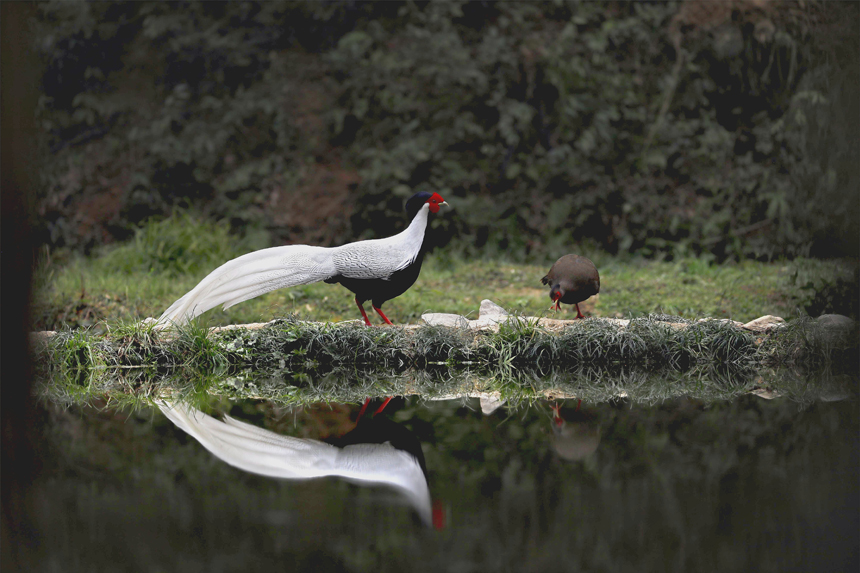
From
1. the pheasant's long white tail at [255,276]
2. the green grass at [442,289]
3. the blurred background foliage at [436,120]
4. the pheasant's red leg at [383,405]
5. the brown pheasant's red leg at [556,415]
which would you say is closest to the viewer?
the brown pheasant's red leg at [556,415]

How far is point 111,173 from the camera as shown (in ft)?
28.2

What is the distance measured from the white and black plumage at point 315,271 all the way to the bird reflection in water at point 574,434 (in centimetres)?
135

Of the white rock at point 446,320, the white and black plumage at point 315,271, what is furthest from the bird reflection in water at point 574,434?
the white and black plumage at point 315,271

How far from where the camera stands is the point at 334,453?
2.73 meters

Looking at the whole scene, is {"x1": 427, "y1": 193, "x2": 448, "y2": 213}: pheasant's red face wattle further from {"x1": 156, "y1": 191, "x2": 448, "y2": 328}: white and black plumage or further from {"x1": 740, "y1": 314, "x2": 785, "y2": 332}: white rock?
{"x1": 740, "y1": 314, "x2": 785, "y2": 332}: white rock

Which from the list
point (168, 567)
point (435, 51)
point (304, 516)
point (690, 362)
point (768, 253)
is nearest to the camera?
point (168, 567)

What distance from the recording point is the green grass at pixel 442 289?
17.8 feet

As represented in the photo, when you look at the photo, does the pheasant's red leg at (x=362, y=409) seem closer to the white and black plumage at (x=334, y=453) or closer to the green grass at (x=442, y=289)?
the white and black plumage at (x=334, y=453)

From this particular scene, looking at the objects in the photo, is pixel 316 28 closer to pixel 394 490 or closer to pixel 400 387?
pixel 400 387

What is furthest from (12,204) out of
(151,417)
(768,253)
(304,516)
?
(768,253)

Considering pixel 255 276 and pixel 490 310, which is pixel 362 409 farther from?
pixel 490 310

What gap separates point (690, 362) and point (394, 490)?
2.52 metres

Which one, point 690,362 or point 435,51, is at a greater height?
point 435,51

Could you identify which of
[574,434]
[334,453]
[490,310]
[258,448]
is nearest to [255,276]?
[490,310]
